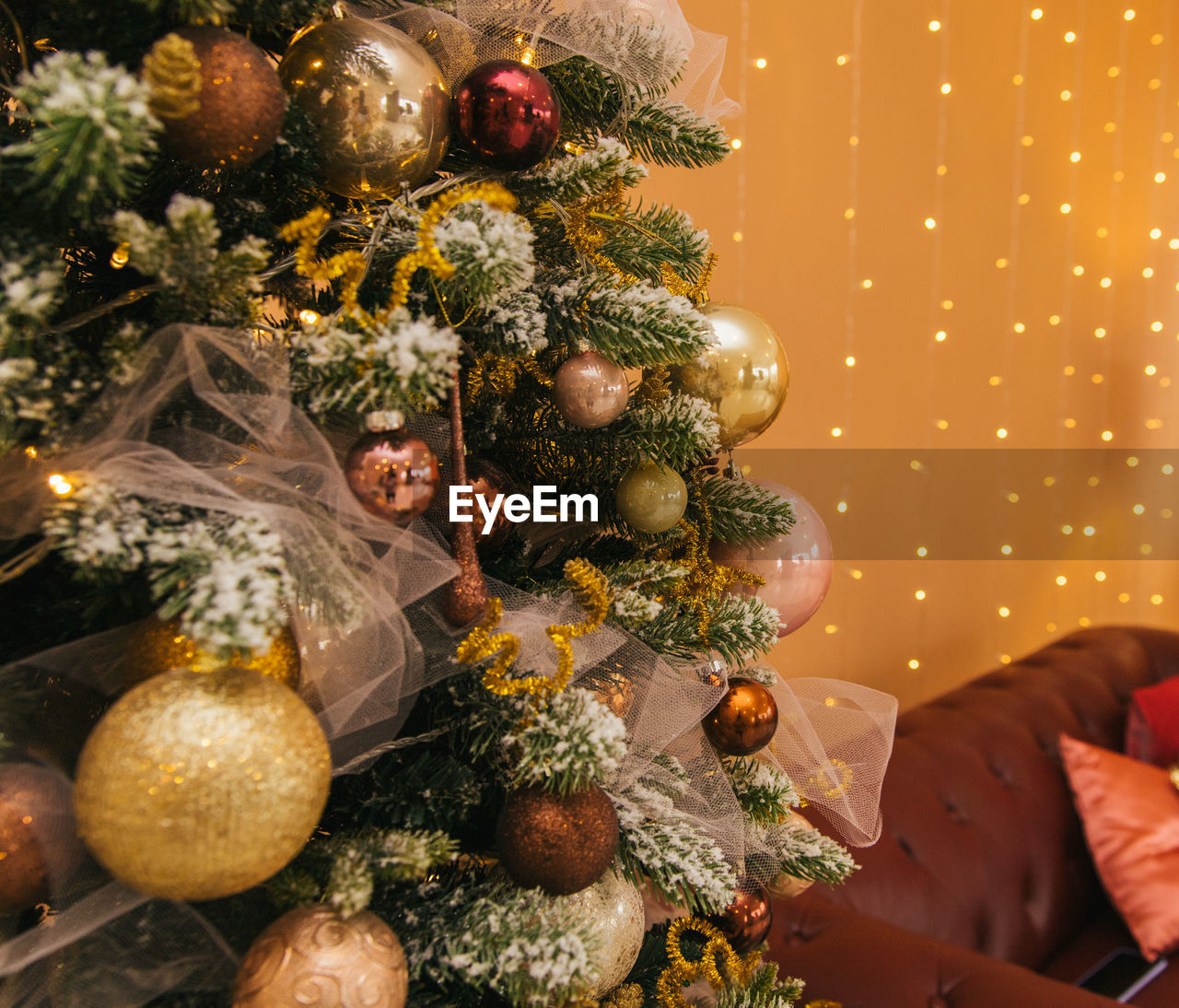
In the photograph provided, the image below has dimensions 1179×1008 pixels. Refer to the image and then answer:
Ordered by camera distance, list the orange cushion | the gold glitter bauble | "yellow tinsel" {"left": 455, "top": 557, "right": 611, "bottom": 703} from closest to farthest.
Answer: the gold glitter bauble, "yellow tinsel" {"left": 455, "top": 557, "right": 611, "bottom": 703}, the orange cushion

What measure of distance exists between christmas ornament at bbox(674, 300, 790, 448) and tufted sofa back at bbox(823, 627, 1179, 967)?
0.81 metres

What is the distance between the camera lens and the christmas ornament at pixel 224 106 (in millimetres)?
350

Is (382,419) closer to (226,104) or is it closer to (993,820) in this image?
(226,104)

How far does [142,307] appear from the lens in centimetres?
Result: 44

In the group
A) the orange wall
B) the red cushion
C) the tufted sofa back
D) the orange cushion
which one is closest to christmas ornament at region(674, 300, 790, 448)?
the orange wall

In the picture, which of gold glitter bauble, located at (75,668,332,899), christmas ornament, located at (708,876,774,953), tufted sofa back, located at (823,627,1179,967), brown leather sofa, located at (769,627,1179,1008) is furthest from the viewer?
tufted sofa back, located at (823,627,1179,967)

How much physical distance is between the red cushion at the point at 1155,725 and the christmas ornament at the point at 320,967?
171 centimetres

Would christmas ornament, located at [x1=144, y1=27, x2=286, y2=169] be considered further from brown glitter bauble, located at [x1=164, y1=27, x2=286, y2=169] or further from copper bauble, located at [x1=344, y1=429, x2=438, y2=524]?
copper bauble, located at [x1=344, y1=429, x2=438, y2=524]

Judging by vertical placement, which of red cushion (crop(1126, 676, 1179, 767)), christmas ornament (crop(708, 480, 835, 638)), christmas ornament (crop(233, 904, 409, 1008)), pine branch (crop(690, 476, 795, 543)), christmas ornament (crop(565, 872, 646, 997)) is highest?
pine branch (crop(690, 476, 795, 543))

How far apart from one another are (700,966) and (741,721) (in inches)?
6.8

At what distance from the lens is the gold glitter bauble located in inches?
12.3

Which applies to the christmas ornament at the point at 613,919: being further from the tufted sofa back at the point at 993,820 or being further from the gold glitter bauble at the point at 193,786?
Result: the tufted sofa back at the point at 993,820

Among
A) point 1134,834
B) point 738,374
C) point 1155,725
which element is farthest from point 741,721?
point 1155,725

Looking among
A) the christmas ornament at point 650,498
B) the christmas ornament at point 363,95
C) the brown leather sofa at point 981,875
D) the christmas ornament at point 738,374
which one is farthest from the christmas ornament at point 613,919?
the brown leather sofa at point 981,875
